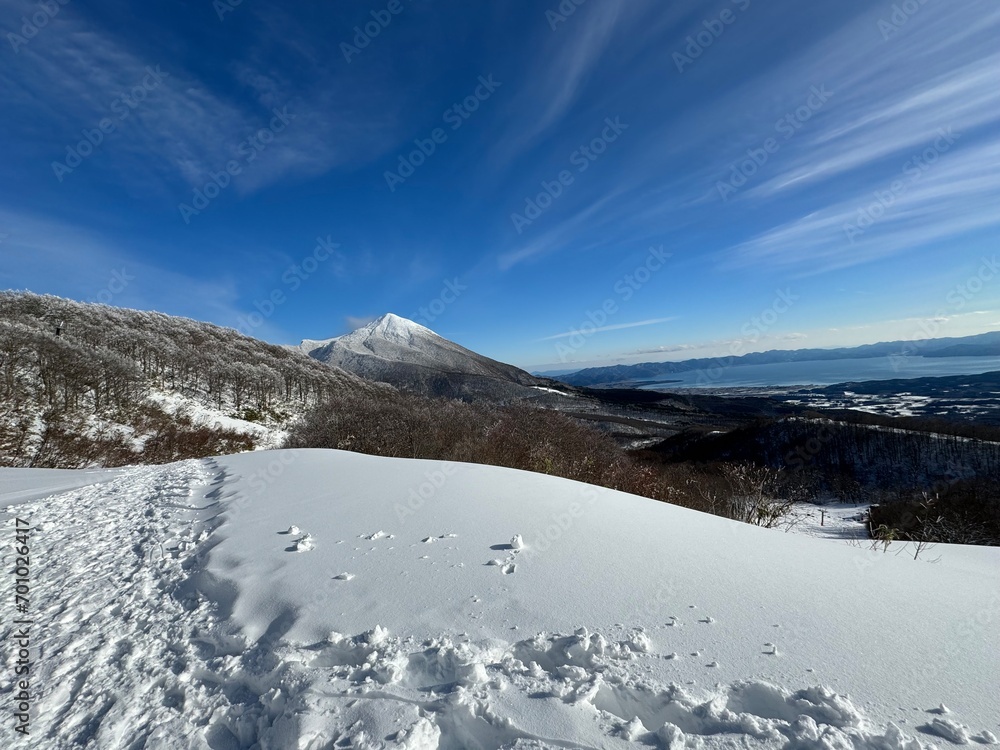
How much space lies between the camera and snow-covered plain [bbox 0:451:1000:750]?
227 cm

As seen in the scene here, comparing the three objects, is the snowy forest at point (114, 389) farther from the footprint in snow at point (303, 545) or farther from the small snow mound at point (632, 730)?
the small snow mound at point (632, 730)

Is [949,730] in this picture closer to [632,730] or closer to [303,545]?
[632,730]

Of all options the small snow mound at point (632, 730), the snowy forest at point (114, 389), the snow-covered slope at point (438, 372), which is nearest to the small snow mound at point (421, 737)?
the small snow mound at point (632, 730)

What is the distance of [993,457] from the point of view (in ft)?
142

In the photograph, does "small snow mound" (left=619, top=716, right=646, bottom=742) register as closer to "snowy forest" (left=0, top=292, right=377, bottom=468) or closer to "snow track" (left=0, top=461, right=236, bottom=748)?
"snow track" (left=0, top=461, right=236, bottom=748)

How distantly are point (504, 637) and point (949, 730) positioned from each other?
2.50 meters

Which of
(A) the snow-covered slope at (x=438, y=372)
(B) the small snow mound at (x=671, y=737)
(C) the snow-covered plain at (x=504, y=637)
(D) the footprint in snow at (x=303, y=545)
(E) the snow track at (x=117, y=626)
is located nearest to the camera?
(B) the small snow mound at (x=671, y=737)

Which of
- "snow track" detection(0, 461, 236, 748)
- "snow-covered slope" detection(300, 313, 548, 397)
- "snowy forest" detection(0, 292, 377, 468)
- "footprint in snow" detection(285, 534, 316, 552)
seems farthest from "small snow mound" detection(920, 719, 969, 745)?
"snow-covered slope" detection(300, 313, 548, 397)

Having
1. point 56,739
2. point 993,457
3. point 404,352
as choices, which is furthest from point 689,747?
point 404,352

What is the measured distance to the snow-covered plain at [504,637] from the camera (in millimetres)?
2271

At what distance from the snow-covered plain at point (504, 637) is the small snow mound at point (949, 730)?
0.03 feet

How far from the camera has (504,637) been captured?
3.06m

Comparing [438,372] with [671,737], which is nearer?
[671,737]

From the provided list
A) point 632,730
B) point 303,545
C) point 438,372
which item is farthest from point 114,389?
point 438,372
